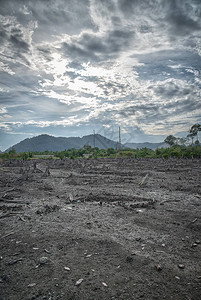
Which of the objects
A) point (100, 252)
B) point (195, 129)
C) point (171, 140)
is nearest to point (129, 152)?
point (195, 129)

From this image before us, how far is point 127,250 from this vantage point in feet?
17.3

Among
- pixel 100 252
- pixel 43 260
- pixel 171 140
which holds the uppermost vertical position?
pixel 171 140

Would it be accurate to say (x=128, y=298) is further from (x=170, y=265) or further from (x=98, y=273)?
(x=170, y=265)

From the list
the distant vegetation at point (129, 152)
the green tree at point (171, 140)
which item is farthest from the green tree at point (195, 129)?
the green tree at point (171, 140)

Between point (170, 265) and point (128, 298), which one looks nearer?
point (128, 298)

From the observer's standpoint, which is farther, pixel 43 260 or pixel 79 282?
pixel 43 260

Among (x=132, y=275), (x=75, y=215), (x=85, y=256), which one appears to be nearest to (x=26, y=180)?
(x=75, y=215)

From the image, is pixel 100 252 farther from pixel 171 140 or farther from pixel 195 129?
pixel 171 140

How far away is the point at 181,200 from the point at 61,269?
8.55m

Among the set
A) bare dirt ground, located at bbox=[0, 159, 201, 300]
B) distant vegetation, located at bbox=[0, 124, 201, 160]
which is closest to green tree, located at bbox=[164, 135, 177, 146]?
distant vegetation, located at bbox=[0, 124, 201, 160]

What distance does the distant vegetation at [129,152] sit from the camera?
63.2 metres

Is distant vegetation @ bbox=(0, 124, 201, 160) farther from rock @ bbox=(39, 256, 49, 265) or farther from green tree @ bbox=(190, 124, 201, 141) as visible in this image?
rock @ bbox=(39, 256, 49, 265)

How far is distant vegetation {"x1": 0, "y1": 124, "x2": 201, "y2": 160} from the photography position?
6321cm

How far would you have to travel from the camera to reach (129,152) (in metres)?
84.5
